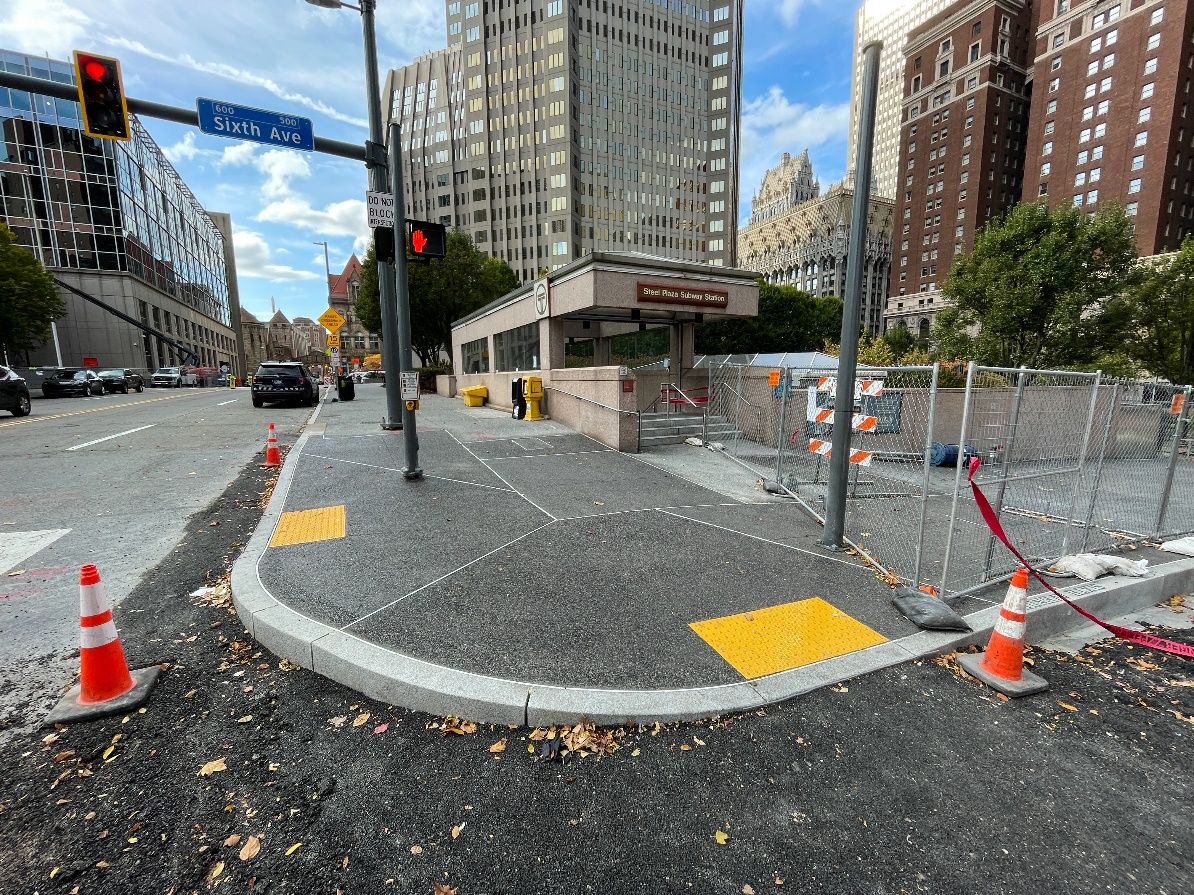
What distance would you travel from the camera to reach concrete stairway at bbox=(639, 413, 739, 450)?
38.9 feet

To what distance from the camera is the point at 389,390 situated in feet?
38.4

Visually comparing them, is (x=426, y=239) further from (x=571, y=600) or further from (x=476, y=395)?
(x=476, y=395)

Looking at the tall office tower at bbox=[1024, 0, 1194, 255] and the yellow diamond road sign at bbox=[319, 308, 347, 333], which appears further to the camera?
the tall office tower at bbox=[1024, 0, 1194, 255]

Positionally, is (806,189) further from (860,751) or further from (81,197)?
(860,751)

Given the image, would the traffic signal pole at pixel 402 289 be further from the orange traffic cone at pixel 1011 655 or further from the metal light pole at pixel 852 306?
the orange traffic cone at pixel 1011 655

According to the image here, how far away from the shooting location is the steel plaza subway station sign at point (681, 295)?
42.7 ft

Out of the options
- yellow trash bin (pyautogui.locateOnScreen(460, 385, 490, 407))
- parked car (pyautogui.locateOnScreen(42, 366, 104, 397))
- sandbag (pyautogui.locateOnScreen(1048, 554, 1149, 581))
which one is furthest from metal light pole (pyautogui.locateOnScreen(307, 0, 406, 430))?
parked car (pyautogui.locateOnScreen(42, 366, 104, 397))

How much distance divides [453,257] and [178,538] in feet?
112

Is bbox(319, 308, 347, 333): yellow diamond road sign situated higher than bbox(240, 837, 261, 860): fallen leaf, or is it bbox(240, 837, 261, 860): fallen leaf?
bbox(319, 308, 347, 333): yellow diamond road sign

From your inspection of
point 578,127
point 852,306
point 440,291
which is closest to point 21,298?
point 440,291

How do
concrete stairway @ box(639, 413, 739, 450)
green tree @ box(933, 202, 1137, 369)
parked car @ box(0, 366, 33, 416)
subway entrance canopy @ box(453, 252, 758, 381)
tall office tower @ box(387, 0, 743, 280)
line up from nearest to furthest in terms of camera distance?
concrete stairway @ box(639, 413, 739, 450) → subway entrance canopy @ box(453, 252, 758, 381) → parked car @ box(0, 366, 33, 416) → green tree @ box(933, 202, 1137, 369) → tall office tower @ box(387, 0, 743, 280)

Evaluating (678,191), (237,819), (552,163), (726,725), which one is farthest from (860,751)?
(678,191)

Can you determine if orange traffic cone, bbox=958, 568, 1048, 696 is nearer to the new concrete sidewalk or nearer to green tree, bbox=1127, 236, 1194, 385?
the new concrete sidewalk

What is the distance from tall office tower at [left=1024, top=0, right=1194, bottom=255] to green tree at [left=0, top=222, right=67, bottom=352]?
97.6 metres
